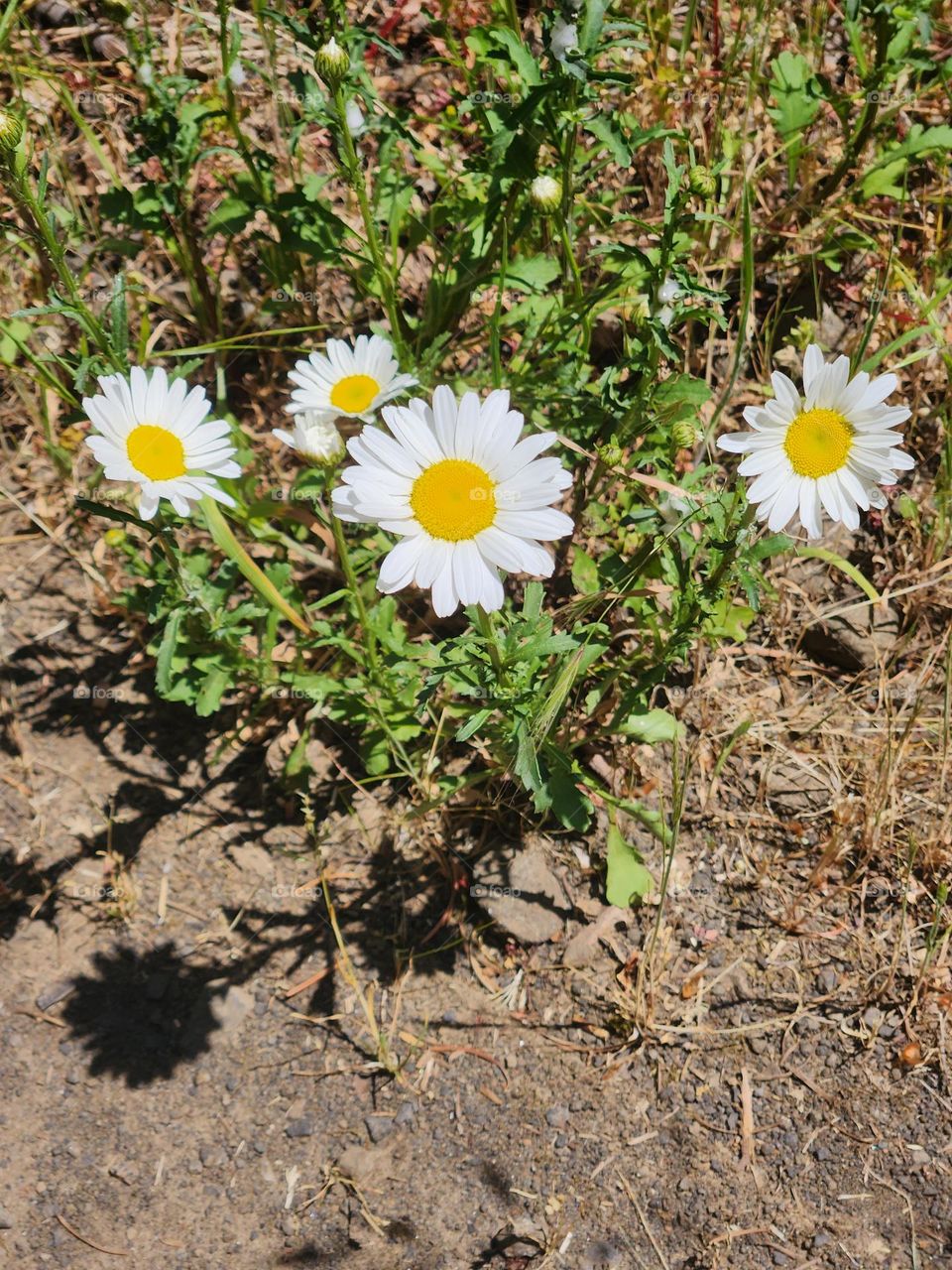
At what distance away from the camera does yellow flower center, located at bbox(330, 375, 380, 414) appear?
8.05 feet

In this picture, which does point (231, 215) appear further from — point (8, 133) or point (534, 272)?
point (8, 133)

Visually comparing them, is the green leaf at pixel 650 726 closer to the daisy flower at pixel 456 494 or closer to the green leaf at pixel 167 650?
the daisy flower at pixel 456 494

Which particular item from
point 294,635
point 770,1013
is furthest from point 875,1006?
point 294,635

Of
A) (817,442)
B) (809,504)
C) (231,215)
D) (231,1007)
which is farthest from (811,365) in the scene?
(231,1007)

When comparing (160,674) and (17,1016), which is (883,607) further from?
(17,1016)

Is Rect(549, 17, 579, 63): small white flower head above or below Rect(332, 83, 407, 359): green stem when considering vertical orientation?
above

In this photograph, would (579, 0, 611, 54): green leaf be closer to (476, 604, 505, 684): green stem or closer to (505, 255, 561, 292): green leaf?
(505, 255, 561, 292): green leaf

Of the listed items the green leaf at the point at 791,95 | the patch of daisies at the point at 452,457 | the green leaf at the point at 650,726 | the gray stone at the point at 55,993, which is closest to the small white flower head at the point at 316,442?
the patch of daisies at the point at 452,457

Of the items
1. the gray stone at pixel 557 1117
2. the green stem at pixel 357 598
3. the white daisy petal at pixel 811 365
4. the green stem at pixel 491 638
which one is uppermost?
the white daisy petal at pixel 811 365

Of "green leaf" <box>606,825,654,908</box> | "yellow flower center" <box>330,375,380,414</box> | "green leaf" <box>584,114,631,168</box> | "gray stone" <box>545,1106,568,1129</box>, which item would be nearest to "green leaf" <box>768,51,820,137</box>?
"green leaf" <box>584,114,631,168</box>

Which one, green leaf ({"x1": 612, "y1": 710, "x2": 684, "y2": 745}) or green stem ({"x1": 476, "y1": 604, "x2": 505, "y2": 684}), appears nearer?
green stem ({"x1": 476, "y1": 604, "x2": 505, "y2": 684})

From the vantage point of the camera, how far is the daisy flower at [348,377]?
2443 mm

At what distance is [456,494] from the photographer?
6.42 feet

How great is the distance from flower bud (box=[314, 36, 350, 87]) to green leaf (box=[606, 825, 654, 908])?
192cm
